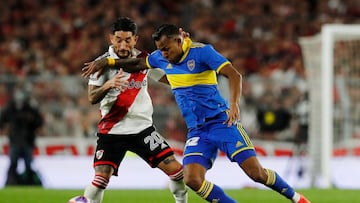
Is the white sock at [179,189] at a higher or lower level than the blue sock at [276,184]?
lower

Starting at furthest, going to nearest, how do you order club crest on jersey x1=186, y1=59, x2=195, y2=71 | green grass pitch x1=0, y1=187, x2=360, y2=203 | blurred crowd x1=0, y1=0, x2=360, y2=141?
blurred crowd x1=0, y1=0, x2=360, y2=141 → green grass pitch x1=0, y1=187, x2=360, y2=203 → club crest on jersey x1=186, y1=59, x2=195, y2=71

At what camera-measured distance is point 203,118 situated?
7691 millimetres

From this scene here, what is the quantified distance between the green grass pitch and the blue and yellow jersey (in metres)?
3.51

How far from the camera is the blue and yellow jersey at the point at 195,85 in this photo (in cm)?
760

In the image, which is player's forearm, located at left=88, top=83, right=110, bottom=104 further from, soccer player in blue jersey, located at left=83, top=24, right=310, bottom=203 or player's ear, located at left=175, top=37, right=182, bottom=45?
A: player's ear, located at left=175, top=37, right=182, bottom=45

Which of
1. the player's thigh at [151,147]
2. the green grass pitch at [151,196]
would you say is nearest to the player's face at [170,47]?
the player's thigh at [151,147]

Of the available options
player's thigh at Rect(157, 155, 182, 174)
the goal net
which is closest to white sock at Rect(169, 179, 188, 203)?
player's thigh at Rect(157, 155, 182, 174)

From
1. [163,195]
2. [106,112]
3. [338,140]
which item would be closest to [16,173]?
[163,195]

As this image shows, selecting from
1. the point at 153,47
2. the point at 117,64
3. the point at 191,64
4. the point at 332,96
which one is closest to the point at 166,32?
the point at 191,64

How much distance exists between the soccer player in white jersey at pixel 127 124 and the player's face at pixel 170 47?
0.60 m

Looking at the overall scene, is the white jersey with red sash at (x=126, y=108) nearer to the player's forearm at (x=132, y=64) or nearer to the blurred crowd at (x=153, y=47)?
the player's forearm at (x=132, y=64)

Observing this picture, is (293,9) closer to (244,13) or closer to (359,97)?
(244,13)

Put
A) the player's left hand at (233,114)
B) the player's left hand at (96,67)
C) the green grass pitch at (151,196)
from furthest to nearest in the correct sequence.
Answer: the green grass pitch at (151,196) → the player's left hand at (96,67) → the player's left hand at (233,114)

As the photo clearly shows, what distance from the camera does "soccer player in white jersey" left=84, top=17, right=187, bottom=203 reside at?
8102mm
